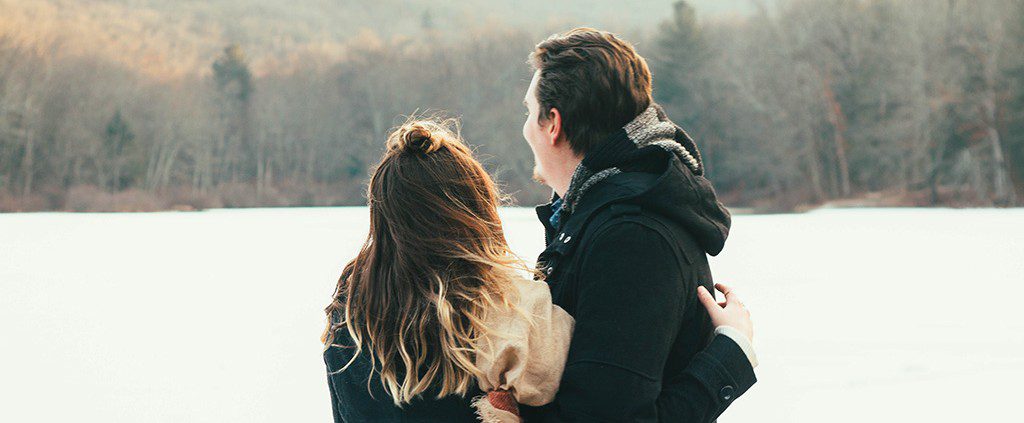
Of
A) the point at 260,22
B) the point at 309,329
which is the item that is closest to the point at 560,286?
the point at 309,329

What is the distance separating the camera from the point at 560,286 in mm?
1447

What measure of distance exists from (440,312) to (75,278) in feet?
31.6

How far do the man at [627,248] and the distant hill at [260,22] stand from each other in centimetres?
4649

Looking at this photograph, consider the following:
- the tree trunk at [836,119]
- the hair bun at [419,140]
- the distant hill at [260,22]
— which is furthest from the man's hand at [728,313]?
the distant hill at [260,22]

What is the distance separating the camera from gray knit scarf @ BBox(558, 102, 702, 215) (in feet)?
4.81

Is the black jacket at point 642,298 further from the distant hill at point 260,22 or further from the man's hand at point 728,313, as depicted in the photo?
the distant hill at point 260,22

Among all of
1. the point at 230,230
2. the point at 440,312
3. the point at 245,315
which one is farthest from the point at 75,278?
the point at 440,312

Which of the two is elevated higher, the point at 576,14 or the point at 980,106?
the point at 576,14

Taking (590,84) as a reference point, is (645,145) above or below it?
below

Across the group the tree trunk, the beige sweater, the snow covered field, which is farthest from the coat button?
the tree trunk

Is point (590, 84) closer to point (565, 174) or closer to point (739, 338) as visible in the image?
point (565, 174)

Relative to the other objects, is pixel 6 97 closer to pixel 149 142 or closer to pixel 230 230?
pixel 149 142

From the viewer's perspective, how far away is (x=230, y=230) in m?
18.1

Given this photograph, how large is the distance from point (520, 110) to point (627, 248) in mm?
42329
